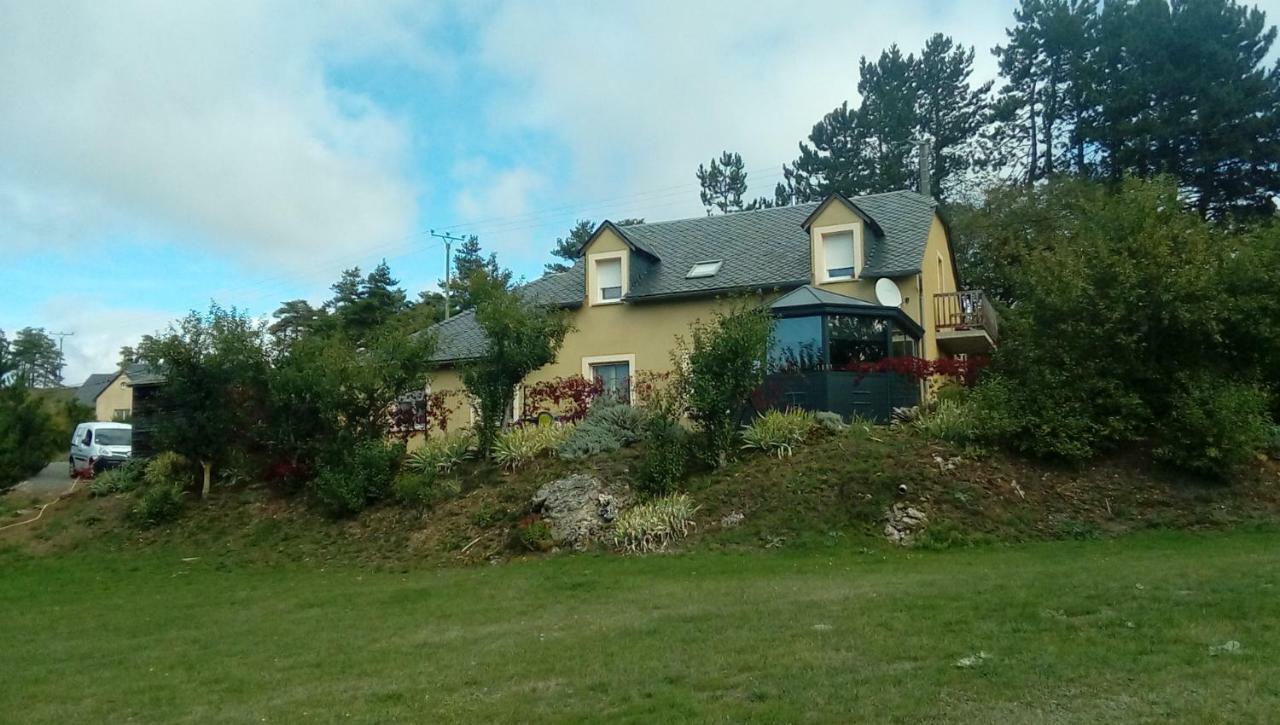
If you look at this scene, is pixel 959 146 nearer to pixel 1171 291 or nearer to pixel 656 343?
pixel 656 343

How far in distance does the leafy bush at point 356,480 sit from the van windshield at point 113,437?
634 inches

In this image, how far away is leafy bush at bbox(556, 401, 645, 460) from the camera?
18.6 m

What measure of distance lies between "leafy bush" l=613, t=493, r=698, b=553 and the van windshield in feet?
74.6

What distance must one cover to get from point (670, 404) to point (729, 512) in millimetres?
2655

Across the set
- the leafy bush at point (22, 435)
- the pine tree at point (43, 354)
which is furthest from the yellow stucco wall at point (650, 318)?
the pine tree at point (43, 354)

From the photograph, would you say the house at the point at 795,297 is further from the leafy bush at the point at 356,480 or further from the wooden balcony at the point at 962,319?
the leafy bush at the point at 356,480

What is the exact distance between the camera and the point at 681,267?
2556cm

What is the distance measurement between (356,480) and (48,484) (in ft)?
54.0

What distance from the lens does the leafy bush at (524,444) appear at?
62.0 feet

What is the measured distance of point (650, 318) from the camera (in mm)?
24438

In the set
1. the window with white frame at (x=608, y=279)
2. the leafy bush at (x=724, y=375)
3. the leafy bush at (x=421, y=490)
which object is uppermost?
the window with white frame at (x=608, y=279)

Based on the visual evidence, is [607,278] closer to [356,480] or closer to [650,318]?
[650,318]

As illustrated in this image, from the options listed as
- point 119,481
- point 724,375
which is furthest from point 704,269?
point 119,481

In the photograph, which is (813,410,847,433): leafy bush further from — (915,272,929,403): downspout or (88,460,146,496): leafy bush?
(88,460,146,496): leafy bush
